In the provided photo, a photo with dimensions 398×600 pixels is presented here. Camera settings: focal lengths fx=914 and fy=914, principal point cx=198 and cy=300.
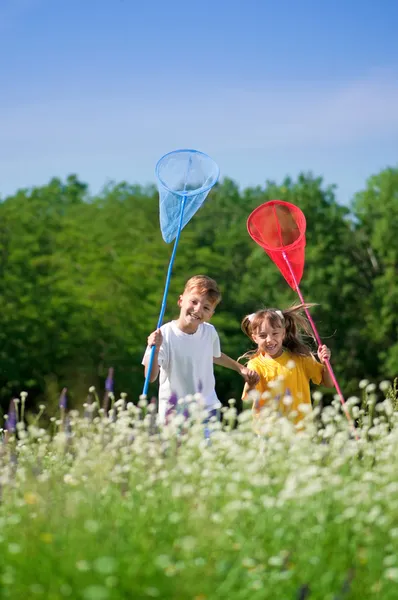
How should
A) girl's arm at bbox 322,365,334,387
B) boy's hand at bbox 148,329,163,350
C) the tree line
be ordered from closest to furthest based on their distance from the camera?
1. boy's hand at bbox 148,329,163,350
2. girl's arm at bbox 322,365,334,387
3. the tree line

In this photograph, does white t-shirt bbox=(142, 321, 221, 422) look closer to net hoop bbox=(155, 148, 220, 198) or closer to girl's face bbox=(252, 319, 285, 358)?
girl's face bbox=(252, 319, 285, 358)

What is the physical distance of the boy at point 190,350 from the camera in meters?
7.11

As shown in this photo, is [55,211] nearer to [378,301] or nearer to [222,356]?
[378,301]

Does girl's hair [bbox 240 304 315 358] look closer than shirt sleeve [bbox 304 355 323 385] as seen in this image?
Yes

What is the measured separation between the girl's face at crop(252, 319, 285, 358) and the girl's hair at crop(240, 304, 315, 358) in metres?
0.02

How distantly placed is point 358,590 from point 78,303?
26584 mm

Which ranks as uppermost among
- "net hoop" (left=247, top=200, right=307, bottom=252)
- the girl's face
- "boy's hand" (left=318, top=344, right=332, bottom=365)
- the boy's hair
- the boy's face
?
"net hoop" (left=247, top=200, right=307, bottom=252)

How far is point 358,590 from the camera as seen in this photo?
3.88m

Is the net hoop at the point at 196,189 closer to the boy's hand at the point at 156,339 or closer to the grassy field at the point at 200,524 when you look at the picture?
the boy's hand at the point at 156,339

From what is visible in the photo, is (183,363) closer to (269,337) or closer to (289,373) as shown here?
(269,337)

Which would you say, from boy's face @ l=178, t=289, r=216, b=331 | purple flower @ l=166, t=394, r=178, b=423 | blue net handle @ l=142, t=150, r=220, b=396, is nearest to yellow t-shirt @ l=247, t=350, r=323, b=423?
boy's face @ l=178, t=289, r=216, b=331

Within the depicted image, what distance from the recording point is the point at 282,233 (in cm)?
848

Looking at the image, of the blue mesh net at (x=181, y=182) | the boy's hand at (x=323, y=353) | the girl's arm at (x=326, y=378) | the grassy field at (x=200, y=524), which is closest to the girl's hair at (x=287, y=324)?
the girl's arm at (x=326, y=378)

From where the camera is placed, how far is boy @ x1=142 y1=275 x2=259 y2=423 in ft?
23.3
